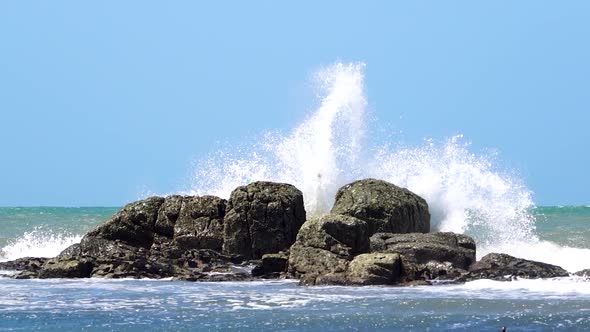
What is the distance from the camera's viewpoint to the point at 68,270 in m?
23.5

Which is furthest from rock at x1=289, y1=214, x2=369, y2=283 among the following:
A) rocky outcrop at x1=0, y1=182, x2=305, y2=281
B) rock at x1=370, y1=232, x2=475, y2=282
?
rocky outcrop at x1=0, y1=182, x2=305, y2=281

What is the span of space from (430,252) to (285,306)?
669cm

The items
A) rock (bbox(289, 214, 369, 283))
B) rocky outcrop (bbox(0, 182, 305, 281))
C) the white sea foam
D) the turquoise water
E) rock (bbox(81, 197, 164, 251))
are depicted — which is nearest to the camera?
the turquoise water

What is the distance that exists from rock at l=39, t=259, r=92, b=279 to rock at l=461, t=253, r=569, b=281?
8.64 meters

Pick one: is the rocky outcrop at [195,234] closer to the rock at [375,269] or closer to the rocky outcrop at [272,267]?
the rocky outcrop at [272,267]

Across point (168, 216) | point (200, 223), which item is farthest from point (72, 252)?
point (200, 223)

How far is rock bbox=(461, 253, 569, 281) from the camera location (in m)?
22.1

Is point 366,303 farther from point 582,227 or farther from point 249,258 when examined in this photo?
point 582,227

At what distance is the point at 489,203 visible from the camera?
34594 millimetres

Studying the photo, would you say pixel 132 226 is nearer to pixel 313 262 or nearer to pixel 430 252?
pixel 313 262

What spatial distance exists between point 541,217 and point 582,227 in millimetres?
7501

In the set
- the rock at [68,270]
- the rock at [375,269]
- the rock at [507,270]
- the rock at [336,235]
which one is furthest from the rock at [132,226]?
the rock at [507,270]

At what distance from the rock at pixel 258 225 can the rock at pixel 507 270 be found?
5452mm

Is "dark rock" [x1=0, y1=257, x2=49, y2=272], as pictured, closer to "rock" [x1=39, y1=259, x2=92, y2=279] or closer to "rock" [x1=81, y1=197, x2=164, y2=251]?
"rock" [x1=81, y1=197, x2=164, y2=251]
